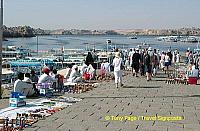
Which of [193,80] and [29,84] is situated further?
[193,80]

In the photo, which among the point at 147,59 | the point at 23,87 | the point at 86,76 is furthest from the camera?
the point at 147,59

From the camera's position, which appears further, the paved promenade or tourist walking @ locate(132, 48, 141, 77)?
tourist walking @ locate(132, 48, 141, 77)

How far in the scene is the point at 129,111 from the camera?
37.3ft

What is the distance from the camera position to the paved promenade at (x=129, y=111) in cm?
926

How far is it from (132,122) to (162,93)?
6086 millimetres

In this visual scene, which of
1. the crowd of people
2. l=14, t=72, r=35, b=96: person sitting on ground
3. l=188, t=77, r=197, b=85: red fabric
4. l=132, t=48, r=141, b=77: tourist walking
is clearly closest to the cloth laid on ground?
l=14, t=72, r=35, b=96: person sitting on ground

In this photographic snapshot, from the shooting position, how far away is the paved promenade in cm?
926

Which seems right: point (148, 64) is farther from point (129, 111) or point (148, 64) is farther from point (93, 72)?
point (129, 111)

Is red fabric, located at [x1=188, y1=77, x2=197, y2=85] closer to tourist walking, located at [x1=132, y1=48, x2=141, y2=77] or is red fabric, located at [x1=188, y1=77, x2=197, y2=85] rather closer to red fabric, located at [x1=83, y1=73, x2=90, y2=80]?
tourist walking, located at [x1=132, y1=48, x2=141, y2=77]

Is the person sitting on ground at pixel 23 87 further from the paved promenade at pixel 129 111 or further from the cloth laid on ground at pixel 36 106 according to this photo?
the paved promenade at pixel 129 111

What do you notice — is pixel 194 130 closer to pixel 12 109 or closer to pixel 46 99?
pixel 12 109

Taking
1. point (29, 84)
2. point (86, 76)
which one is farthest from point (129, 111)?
point (86, 76)

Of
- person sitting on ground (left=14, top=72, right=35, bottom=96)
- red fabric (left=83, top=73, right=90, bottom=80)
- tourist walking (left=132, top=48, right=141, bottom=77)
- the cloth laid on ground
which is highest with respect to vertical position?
tourist walking (left=132, top=48, right=141, bottom=77)

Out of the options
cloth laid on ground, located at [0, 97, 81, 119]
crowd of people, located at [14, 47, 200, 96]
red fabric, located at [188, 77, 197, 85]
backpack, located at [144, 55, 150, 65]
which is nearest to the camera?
cloth laid on ground, located at [0, 97, 81, 119]
